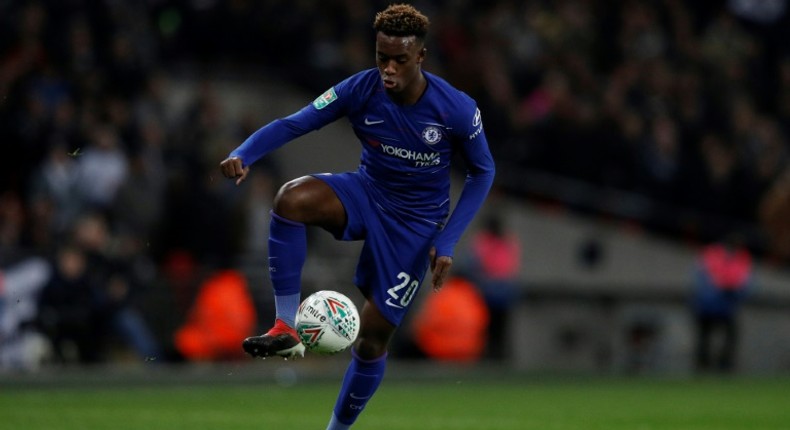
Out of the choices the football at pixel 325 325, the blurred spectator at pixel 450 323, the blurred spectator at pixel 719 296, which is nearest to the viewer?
the football at pixel 325 325

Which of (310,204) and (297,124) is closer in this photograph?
→ (310,204)

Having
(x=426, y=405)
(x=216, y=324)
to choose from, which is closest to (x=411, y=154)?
(x=426, y=405)

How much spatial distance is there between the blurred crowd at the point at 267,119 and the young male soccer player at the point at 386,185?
25.7 ft

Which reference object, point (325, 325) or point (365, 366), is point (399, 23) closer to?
point (325, 325)

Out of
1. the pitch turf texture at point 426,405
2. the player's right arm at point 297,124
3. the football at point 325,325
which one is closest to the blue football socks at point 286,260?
the football at point 325,325

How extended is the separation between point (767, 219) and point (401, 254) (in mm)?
13754

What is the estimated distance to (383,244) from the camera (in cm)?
987

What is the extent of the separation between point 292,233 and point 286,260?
0.20 meters

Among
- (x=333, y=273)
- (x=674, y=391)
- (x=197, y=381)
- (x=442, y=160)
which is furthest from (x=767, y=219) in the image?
(x=442, y=160)

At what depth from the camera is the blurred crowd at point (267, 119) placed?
17781mm

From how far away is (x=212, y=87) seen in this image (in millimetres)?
21109

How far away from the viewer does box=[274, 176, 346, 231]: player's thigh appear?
9.54 meters

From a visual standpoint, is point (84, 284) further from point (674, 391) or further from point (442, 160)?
point (442, 160)

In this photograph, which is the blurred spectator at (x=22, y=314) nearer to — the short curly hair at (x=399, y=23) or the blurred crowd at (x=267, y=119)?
the blurred crowd at (x=267, y=119)
